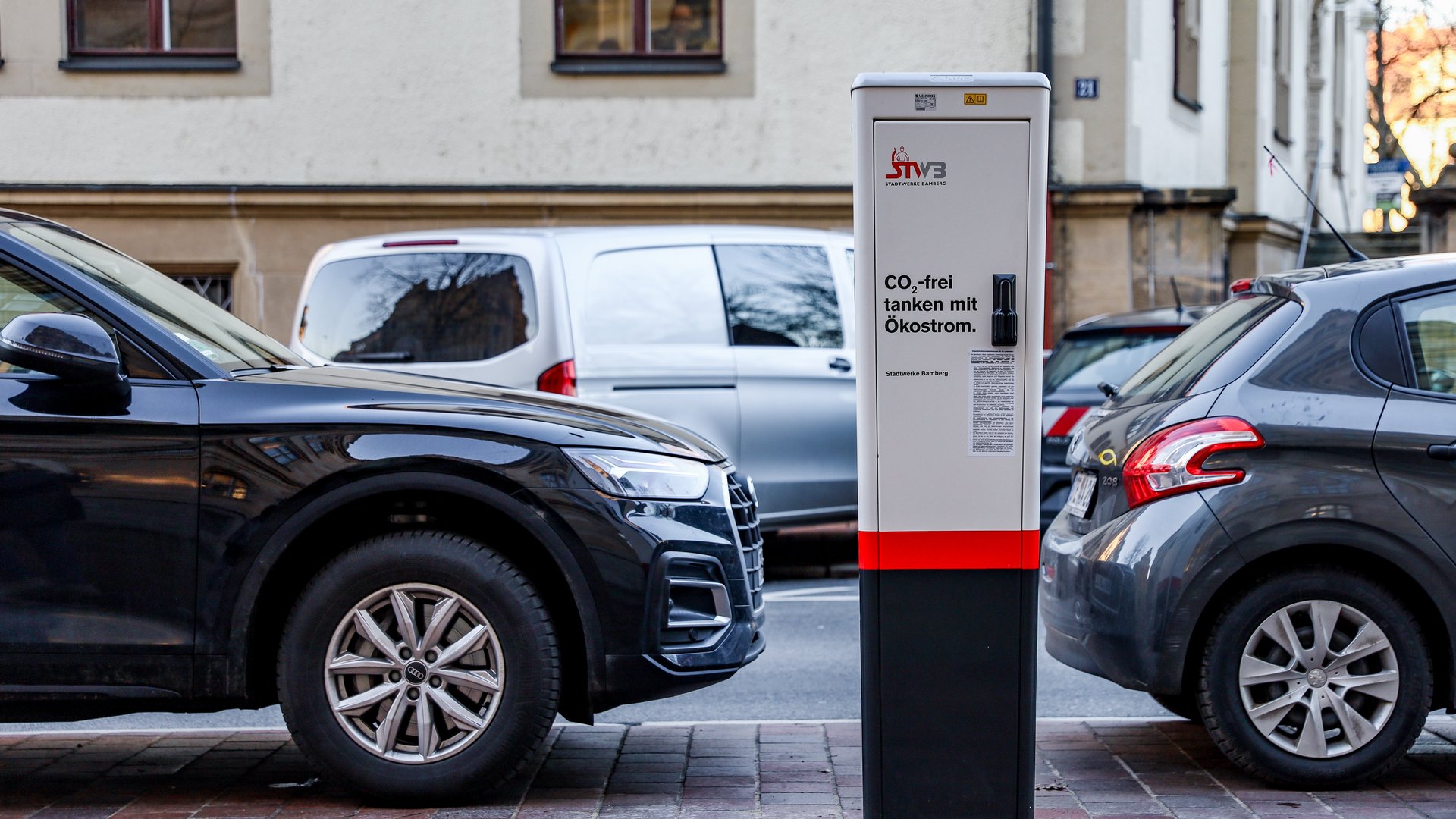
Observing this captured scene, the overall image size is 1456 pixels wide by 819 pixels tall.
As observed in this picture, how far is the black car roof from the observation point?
909 cm

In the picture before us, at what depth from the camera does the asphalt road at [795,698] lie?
19.6ft

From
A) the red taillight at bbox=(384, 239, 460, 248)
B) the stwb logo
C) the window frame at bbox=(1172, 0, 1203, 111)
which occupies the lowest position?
the stwb logo

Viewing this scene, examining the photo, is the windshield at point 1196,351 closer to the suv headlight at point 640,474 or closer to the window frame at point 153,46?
the suv headlight at point 640,474

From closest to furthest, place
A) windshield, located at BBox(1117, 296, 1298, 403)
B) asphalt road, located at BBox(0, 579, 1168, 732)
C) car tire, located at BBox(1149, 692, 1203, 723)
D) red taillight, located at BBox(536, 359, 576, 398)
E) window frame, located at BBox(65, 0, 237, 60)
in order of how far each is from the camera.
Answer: windshield, located at BBox(1117, 296, 1298, 403)
car tire, located at BBox(1149, 692, 1203, 723)
asphalt road, located at BBox(0, 579, 1168, 732)
red taillight, located at BBox(536, 359, 576, 398)
window frame, located at BBox(65, 0, 237, 60)

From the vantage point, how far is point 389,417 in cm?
443

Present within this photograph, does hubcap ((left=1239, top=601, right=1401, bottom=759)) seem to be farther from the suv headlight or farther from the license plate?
the suv headlight

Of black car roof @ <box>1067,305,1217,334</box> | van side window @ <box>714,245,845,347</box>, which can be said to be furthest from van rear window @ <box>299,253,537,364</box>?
black car roof @ <box>1067,305,1217,334</box>

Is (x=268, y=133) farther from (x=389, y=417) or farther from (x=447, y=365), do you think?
(x=389, y=417)

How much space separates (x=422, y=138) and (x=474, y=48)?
3.28ft

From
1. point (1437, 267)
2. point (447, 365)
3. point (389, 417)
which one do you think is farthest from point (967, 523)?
point (447, 365)

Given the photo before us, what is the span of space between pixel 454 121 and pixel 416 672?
11.3 meters

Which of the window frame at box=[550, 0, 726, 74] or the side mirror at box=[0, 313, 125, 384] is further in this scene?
the window frame at box=[550, 0, 726, 74]

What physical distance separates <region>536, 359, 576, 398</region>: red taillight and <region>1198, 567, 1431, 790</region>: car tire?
4357 mm

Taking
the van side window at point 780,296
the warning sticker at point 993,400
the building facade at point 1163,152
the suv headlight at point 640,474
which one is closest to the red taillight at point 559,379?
the van side window at point 780,296
